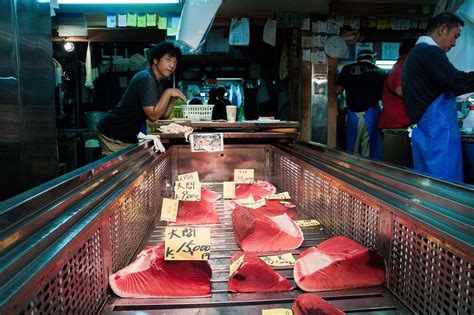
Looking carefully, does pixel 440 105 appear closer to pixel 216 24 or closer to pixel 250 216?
pixel 250 216

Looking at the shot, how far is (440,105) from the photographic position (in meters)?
4.02

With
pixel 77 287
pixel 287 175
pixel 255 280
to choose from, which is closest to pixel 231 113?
pixel 287 175

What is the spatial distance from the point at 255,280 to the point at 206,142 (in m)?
2.29

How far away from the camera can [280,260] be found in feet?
7.14

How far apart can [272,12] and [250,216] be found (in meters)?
5.82

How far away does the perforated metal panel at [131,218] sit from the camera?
1.89 metres

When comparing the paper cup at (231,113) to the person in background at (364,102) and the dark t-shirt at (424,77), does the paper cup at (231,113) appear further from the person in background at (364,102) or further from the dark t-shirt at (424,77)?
the person in background at (364,102)

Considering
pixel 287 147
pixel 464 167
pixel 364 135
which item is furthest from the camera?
pixel 364 135

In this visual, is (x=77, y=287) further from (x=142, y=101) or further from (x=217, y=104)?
(x=217, y=104)

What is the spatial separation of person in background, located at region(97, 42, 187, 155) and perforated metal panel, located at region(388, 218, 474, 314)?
2900 millimetres

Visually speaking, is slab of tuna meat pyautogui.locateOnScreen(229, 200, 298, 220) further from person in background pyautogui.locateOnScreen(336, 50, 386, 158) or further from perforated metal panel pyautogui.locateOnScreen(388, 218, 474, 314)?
person in background pyautogui.locateOnScreen(336, 50, 386, 158)

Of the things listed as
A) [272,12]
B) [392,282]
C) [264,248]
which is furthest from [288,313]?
[272,12]

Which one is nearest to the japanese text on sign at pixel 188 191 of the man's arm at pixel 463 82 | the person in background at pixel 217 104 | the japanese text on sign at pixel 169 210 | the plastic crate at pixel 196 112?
the japanese text on sign at pixel 169 210

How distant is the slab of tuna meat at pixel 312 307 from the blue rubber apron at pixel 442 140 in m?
2.90
